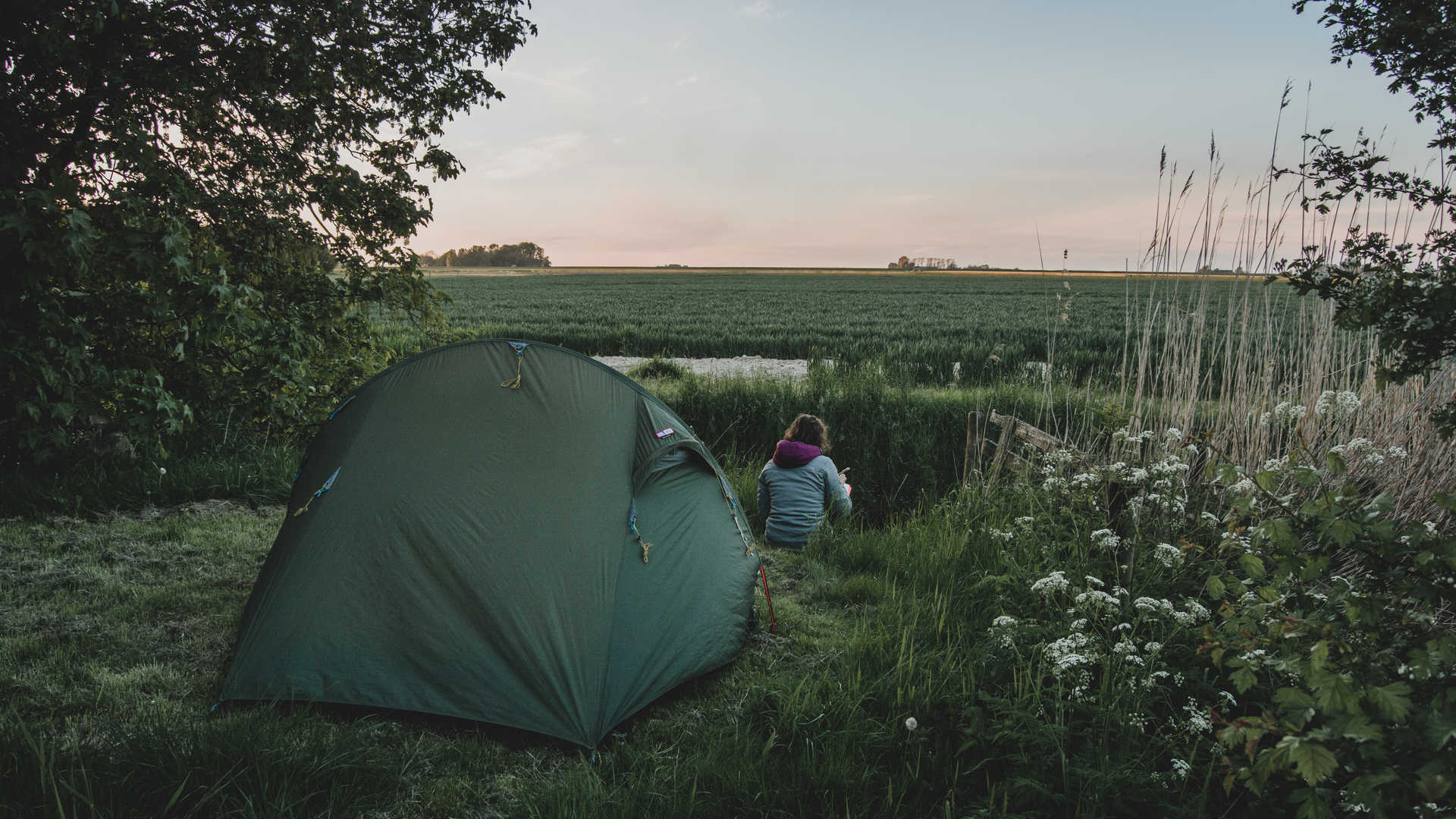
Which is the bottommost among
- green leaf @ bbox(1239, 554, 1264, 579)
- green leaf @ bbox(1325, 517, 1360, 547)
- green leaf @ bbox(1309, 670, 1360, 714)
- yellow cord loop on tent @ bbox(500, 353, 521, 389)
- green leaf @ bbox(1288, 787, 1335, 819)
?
green leaf @ bbox(1288, 787, 1335, 819)

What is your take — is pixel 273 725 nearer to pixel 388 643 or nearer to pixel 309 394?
pixel 388 643

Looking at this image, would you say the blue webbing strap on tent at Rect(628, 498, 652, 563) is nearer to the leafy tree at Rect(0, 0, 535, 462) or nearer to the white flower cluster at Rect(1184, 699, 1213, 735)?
the white flower cluster at Rect(1184, 699, 1213, 735)

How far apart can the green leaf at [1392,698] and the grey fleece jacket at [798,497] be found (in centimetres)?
422

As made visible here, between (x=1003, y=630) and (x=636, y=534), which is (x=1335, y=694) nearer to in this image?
(x=1003, y=630)

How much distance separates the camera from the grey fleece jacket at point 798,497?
18.9ft

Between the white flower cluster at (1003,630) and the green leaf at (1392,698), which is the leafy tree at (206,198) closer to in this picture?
the white flower cluster at (1003,630)

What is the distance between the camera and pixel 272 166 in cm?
627

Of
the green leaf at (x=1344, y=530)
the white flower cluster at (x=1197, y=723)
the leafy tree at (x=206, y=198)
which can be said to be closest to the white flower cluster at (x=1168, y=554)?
the white flower cluster at (x=1197, y=723)

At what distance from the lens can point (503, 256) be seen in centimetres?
10862

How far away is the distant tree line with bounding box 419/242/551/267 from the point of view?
105 meters

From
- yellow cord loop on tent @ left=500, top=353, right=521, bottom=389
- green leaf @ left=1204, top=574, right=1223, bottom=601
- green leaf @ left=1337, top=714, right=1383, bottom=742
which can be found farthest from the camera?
yellow cord loop on tent @ left=500, top=353, right=521, bottom=389

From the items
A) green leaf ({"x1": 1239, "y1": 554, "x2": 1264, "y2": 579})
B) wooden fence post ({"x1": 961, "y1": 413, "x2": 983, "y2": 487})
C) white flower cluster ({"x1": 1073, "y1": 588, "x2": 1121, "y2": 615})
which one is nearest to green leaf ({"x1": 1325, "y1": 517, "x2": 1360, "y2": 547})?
green leaf ({"x1": 1239, "y1": 554, "x2": 1264, "y2": 579})

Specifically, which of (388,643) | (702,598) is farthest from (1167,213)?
(388,643)

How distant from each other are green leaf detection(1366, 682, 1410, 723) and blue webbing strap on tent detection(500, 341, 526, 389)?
3.66 meters
